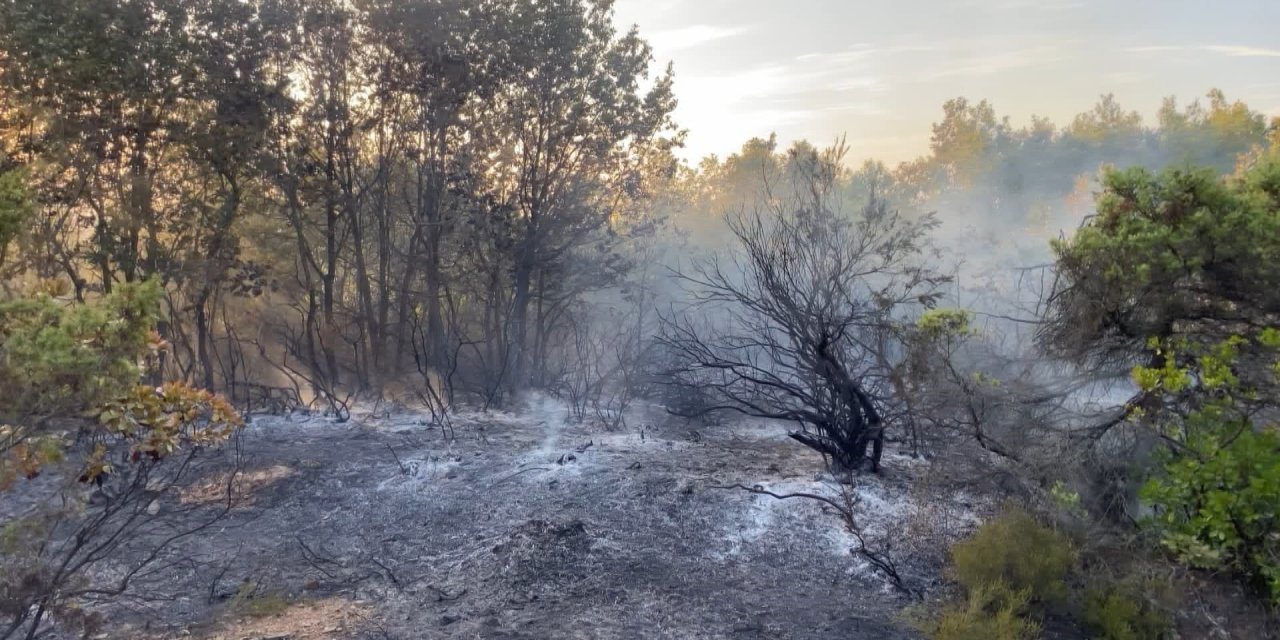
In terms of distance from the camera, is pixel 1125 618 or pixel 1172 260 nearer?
pixel 1125 618

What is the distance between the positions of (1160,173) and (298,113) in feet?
39.6

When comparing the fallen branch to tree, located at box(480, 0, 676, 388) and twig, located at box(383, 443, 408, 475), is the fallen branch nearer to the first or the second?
twig, located at box(383, 443, 408, 475)

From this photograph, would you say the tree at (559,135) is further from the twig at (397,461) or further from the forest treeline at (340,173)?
the twig at (397,461)

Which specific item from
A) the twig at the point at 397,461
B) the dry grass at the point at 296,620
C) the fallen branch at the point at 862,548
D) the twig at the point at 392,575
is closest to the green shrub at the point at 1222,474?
the fallen branch at the point at 862,548

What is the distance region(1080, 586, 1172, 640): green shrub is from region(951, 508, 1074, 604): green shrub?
0.74 feet

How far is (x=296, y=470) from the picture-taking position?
8.86 m

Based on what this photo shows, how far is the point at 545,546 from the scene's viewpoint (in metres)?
6.46

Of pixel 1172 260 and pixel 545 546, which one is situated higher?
pixel 1172 260

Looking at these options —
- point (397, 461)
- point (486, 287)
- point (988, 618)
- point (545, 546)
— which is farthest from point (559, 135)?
point (988, 618)

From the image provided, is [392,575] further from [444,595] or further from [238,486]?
[238,486]

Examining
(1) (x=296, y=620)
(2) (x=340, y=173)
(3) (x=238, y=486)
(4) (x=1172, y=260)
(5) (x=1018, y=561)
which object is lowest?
(3) (x=238, y=486)

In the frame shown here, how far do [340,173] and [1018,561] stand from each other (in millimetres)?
12065

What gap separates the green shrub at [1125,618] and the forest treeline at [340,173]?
8.91 m

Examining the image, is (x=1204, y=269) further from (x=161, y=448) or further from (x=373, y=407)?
(x=373, y=407)
